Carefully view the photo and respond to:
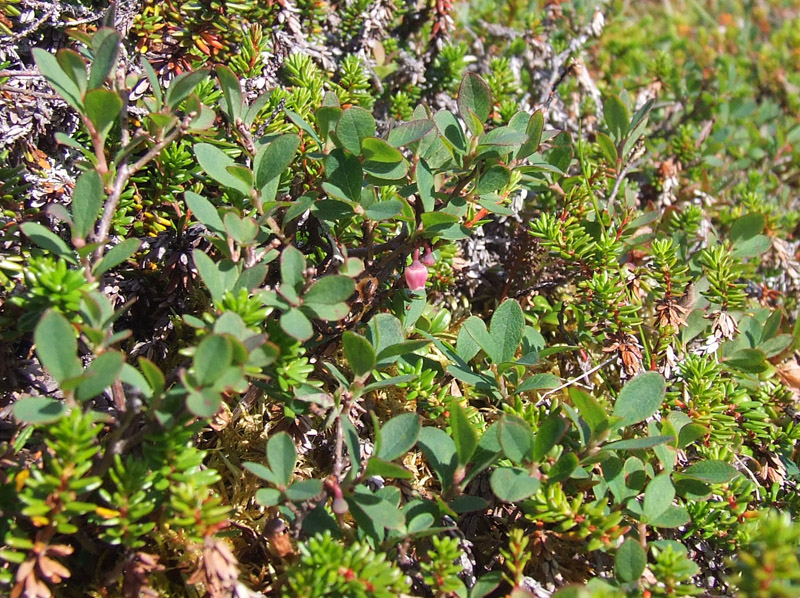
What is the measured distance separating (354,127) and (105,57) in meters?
0.52

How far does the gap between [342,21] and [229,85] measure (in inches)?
41.6

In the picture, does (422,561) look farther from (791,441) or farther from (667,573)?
(791,441)

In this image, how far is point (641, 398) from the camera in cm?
147

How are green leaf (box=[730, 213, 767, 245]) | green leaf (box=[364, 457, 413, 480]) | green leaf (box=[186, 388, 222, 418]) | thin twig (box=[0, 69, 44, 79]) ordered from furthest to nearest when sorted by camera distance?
green leaf (box=[730, 213, 767, 245])
thin twig (box=[0, 69, 44, 79])
green leaf (box=[364, 457, 413, 480])
green leaf (box=[186, 388, 222, 418])

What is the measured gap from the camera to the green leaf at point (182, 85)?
1.43 meters

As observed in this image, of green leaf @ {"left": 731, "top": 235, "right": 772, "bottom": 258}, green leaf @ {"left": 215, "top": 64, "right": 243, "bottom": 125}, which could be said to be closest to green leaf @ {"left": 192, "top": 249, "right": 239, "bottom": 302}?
green leaf @ {"left": 215, "top": 64, "right": 243, "bottom": 125}

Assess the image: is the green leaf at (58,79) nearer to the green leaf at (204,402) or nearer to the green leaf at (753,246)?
the green leaf at (204,402)

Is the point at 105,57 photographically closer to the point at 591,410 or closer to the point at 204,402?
the point at 204,402

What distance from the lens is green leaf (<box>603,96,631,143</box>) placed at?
6.57ft

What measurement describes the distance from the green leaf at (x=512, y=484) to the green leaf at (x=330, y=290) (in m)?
0.47

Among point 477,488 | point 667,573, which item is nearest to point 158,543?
point 477,488

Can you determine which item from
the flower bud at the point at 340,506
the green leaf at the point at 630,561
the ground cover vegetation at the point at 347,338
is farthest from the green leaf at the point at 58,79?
the green leaf at the point at 630,561

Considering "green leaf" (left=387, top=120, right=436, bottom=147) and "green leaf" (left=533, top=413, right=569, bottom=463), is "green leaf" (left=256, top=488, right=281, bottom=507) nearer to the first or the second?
"green leaf" (left=533, top=413, right=569, bottom=463)

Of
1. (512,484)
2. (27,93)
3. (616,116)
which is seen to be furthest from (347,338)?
(616,116)
